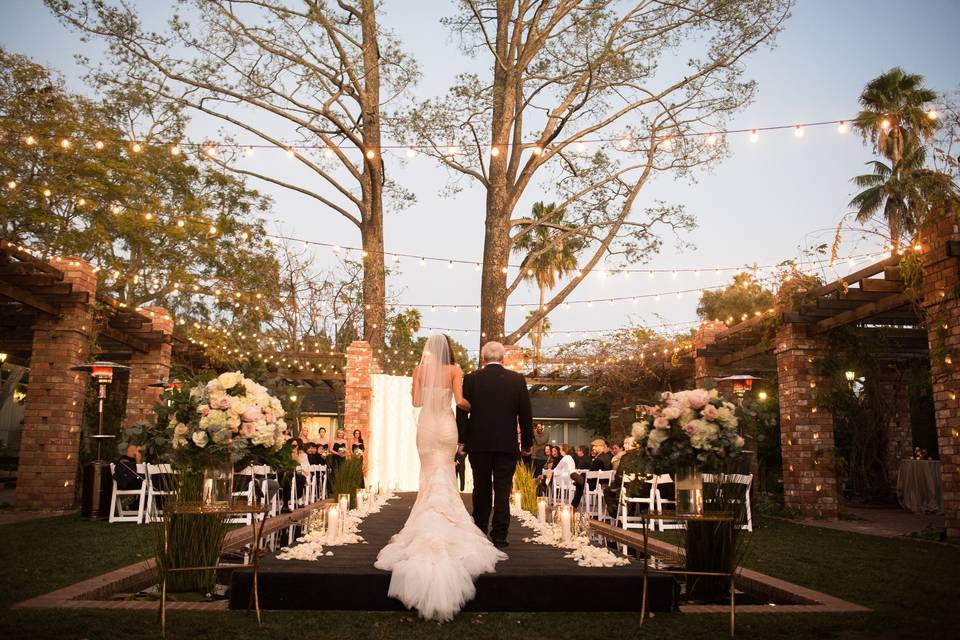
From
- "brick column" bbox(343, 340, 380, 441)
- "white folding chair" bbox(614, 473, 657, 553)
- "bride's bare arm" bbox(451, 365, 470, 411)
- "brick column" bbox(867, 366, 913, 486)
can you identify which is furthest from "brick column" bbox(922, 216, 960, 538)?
"brick column" bbox(343, 340, 380, 441)

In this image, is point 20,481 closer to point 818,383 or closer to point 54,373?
point 54,373

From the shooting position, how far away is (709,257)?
90.6 metres

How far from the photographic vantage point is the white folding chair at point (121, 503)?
934 centimetres

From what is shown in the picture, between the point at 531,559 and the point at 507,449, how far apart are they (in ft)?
2.89

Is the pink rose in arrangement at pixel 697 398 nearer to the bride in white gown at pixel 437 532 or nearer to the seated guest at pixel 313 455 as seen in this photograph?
the bride in white gown at pixel 437 532

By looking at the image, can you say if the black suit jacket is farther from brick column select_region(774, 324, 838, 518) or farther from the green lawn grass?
brick column select_region(774, 324, 838, 518)

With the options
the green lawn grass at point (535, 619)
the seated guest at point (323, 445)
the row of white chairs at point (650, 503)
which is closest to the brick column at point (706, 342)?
the row of white chairs at point (650, 503)

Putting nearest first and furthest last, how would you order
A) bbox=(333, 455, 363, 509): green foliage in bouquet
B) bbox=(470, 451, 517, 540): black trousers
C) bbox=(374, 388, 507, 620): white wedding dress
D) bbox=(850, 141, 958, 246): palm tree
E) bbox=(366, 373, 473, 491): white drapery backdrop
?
bbox=(374, 388, 507, 620): white wedding dress
bbox=(470, 451, 517, 540): black trousers
bbox=(850, 141, 958, 246): palm tree
bbox=(333, 455, 363, 509): green foliage in bouquet
bbox=(366, 373, 473, 491): white drapery backdrop

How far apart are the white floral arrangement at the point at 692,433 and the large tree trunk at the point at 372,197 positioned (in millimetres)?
13423

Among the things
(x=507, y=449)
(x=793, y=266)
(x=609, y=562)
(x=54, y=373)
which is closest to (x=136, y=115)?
(x=54, y=373)

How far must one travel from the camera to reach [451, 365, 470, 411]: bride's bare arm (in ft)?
19.7

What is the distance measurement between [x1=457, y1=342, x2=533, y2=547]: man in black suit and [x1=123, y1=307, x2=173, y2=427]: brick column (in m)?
10.4

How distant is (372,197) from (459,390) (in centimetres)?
1291

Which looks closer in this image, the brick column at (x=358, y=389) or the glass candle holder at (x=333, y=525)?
the glass candle holder at (x=333, y=525)
